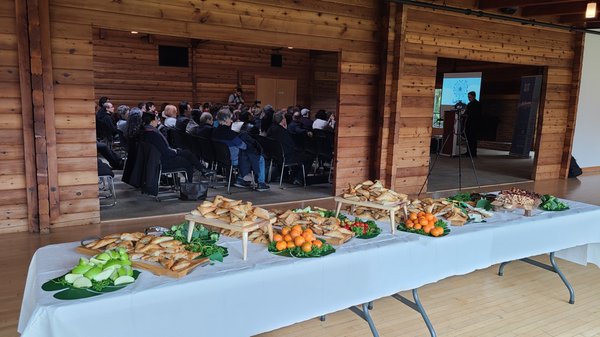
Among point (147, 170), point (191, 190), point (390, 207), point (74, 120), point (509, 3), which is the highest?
point (509, 3)

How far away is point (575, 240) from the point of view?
3.12 m

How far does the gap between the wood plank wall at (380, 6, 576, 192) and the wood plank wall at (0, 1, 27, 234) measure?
14.4ft

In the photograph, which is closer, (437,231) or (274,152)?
(437,231)

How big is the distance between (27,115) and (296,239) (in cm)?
335

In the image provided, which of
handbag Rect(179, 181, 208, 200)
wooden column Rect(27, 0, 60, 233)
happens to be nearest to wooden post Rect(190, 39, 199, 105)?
handbag Rect(179, 181, 208, 200)

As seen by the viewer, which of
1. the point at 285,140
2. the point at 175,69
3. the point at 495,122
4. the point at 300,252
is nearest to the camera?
the point at 300,252

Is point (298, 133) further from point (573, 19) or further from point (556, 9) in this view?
point (573, 19)

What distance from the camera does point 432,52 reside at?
21.7 feet

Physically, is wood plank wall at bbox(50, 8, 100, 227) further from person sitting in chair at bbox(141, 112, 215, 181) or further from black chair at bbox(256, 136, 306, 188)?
black chair at bbox(256, 136, 306, 188)

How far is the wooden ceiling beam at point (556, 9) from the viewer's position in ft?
22.1

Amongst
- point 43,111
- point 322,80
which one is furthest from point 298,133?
point 322,80

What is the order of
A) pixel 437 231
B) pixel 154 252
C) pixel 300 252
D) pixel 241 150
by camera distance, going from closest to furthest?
pixel 154 252
pixel 300 252
pixel 437 231
pixel 241 150

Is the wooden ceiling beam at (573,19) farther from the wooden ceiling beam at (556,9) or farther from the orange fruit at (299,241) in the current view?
the orange fruit at (299,241)

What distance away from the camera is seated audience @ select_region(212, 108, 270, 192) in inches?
248
